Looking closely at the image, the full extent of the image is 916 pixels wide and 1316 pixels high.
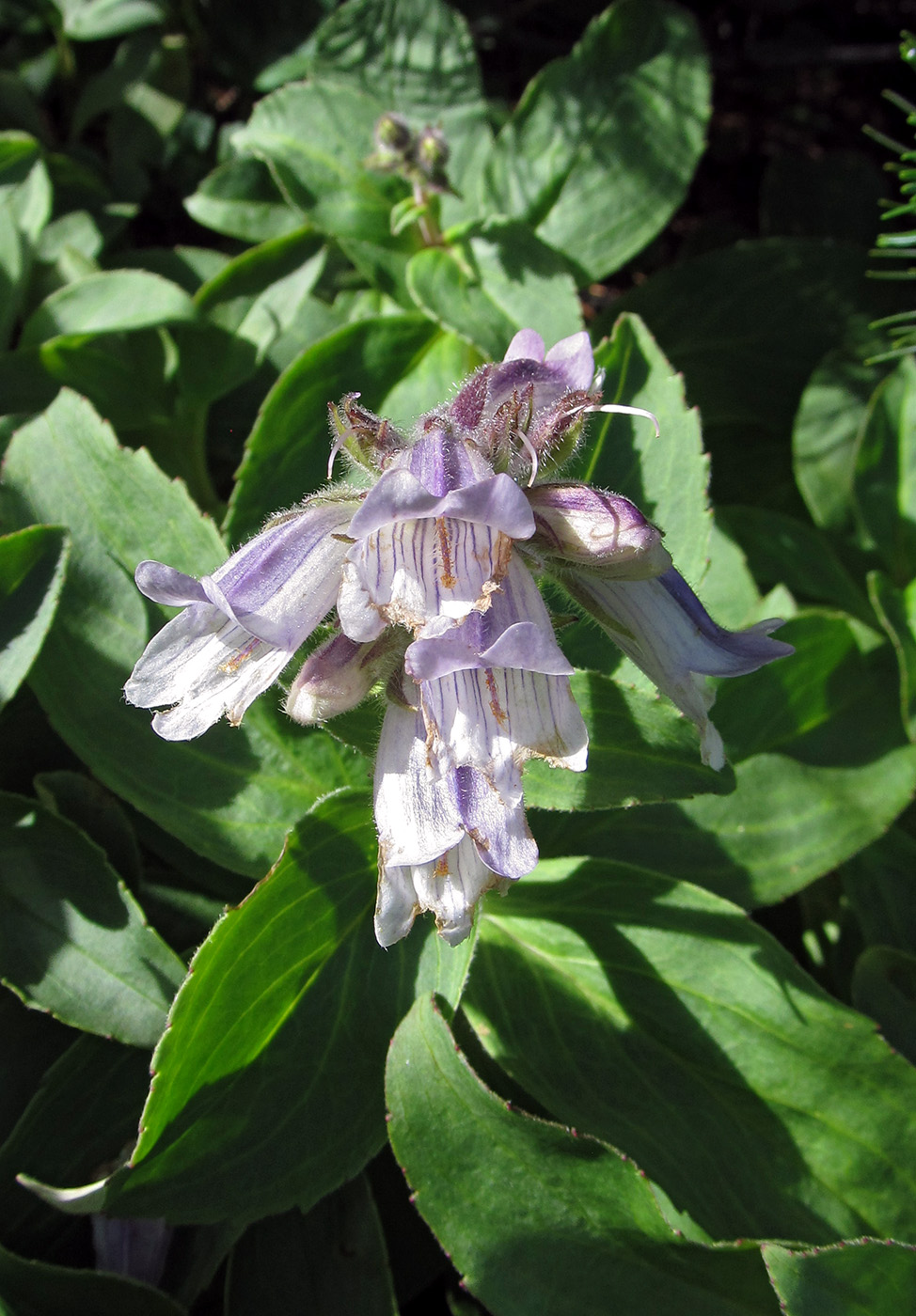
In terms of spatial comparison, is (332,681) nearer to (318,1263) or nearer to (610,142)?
(318,1263)

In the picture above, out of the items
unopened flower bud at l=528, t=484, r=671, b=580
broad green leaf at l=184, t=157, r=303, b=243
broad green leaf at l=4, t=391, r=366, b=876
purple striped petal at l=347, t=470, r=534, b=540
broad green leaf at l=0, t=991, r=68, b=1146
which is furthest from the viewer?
broad green leaf at l=184, t=157, r=303, b=243

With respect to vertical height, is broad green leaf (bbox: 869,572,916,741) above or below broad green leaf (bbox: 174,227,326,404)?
below

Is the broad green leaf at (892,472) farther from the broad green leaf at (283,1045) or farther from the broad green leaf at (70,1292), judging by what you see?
the broad green leaf at (70,1292)

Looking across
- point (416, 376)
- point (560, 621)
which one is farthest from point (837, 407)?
point (560, 621)

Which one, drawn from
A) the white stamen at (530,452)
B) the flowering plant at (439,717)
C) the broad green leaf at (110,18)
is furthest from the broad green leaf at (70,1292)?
the broad green leaf at (110,18)

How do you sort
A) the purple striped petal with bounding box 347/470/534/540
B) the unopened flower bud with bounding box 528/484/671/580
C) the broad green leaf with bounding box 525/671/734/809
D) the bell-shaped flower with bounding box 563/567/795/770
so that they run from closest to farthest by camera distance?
the purple striped petal with bounding box 347/470/534/540
the unopened flower bud with bounding box 528/484/671/580
the bell-shaped flower with bounding box 563/567/795/770
the broad green leaf with bounding box 525/671/734/809

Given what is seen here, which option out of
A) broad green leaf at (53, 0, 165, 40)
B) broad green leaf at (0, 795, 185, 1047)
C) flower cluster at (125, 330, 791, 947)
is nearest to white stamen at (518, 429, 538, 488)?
flower cluster at (125, 330, 791, 947)

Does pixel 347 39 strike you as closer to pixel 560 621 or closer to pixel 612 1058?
pixel 560 621

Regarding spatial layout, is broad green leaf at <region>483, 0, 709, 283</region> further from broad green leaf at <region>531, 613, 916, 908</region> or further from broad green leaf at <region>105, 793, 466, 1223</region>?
broad green leaf at <region>105, 793, 466, 1223</region>
